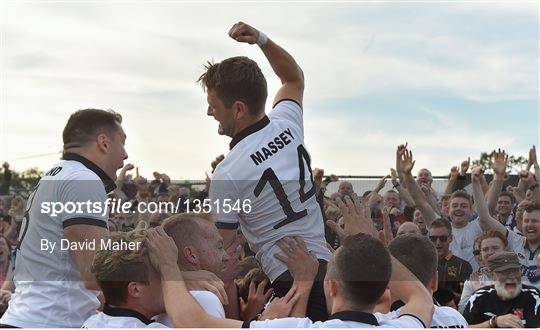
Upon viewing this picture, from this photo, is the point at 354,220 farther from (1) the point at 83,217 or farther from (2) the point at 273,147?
(1) the point at 83,217

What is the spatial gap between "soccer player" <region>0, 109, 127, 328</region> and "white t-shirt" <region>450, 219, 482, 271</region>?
5.10 m

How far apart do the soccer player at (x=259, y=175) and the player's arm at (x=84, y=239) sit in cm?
60

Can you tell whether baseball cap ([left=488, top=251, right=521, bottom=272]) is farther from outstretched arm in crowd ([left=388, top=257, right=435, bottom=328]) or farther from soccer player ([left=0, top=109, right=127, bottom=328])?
soccer player ([left=0, top=109, right=127, bottom=328])

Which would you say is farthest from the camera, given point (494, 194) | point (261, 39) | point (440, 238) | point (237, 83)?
point (494, 194)

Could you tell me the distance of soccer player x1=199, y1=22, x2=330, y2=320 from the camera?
4324mm

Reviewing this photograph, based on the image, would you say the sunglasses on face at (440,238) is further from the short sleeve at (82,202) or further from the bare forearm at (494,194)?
the short sleeve at (82,202)

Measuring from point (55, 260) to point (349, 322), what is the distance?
1534 millimetres

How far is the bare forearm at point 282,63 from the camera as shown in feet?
15.6

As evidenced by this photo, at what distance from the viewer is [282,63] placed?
4.83m

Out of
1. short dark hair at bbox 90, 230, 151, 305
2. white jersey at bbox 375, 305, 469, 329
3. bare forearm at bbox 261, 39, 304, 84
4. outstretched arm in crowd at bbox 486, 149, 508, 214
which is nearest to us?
short dark hair at bbox 90, 230, 151, 305

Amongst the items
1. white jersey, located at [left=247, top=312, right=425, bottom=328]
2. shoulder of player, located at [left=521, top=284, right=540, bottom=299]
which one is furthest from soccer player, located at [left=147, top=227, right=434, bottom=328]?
shoulder of player, located at [left=521, top=284, right=540, bottom=299]

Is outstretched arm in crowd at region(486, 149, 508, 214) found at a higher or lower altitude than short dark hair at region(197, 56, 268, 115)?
higher

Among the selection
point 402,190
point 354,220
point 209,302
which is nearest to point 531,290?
point 354,220

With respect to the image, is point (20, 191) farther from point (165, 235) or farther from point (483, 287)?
point (165, 235)
